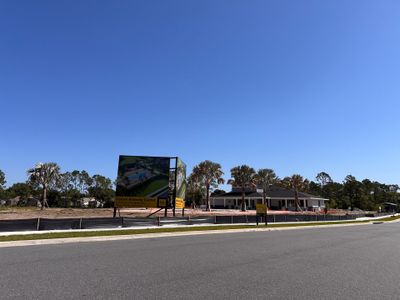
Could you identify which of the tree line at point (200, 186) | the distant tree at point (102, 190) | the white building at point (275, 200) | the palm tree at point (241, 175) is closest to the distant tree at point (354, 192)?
the tree line at point (200, 186)

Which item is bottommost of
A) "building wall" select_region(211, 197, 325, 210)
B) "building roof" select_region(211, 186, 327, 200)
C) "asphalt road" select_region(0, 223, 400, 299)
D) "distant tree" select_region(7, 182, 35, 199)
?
"asphalt road" select_region(0, 223, 400, 299)

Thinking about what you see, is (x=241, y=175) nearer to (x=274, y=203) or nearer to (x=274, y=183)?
(x=274, y=203)

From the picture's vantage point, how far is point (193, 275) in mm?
8625

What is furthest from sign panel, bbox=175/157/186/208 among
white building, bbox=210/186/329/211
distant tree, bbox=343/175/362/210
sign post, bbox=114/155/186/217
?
distant tree, bbox=343/175/362/210

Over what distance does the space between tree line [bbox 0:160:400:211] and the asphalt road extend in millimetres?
56286

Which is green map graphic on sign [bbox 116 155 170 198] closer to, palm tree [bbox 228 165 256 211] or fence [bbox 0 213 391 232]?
fence [bbox 0 213 391 232]

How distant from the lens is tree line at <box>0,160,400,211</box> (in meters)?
73.1

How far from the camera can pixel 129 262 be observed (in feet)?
34.4

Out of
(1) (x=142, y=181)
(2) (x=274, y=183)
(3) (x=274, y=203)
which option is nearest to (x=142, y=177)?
(1) (x=142, y=181)

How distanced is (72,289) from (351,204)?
11460 cm

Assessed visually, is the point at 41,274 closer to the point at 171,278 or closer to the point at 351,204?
the point at 171,278

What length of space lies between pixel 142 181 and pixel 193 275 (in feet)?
94.3

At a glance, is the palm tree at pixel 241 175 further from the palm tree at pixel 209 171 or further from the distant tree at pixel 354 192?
the distant tree at pixel 354 192

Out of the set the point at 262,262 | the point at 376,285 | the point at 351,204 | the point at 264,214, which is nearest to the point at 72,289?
the point at 262,262
